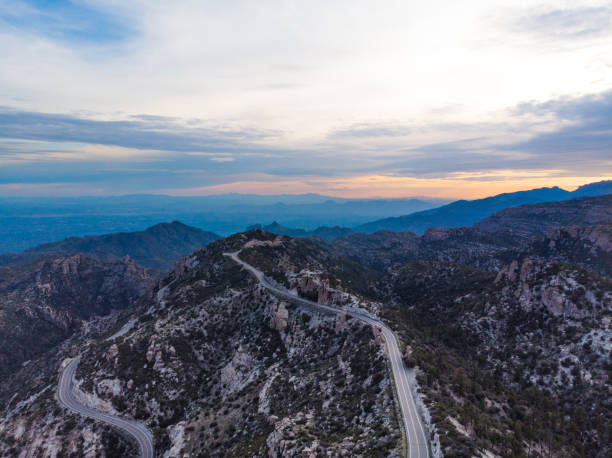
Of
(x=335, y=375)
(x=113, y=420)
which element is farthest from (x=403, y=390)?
(x=113, y=420)

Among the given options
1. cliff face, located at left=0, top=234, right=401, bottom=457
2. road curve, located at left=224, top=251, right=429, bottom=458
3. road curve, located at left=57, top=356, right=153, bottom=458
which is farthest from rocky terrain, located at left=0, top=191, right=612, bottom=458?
road curve, located at left=224, top=251, right=429, bottom=458

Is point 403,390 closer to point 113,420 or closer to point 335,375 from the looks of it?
point 335,375

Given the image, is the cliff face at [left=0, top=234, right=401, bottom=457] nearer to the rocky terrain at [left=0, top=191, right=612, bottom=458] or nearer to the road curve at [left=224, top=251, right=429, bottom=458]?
the rocky terrain at [left=0, top=191, right=612, bottom=458]

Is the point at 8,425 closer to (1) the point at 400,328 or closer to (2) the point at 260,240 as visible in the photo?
(1) the point at 400,328

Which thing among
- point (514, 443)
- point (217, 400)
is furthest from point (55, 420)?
point (514, 443)

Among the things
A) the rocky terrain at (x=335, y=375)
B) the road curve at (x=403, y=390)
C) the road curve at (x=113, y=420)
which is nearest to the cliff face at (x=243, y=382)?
the rocky terrain at (x=335, y=375)

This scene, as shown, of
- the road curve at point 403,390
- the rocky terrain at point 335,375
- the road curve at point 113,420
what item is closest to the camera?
the road curve at point 403,390

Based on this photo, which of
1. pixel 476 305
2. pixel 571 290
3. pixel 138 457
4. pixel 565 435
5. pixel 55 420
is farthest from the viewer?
pixel 476 305

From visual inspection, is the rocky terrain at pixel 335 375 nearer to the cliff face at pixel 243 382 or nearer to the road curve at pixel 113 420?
the cliff face at pixel 243 382
